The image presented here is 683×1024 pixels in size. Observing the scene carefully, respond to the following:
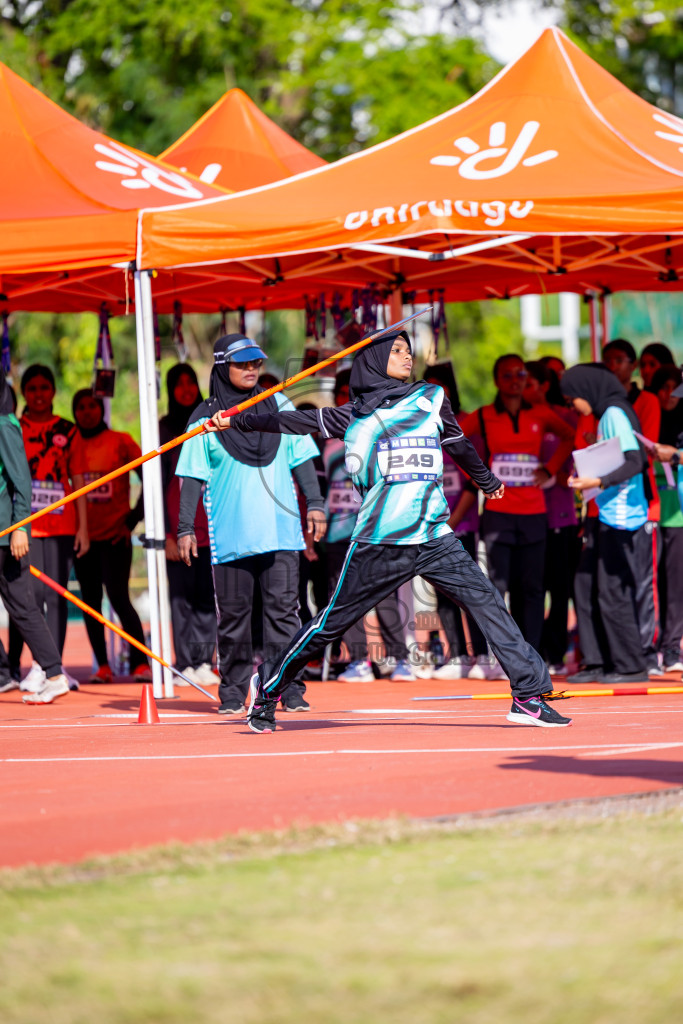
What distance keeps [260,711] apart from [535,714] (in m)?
1.37

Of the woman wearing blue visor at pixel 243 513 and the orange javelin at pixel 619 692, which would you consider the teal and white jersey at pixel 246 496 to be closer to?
the woman wearing blue visor at pixel 243 513

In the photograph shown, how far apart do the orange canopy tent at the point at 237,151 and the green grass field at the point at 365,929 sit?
1019 centimetres

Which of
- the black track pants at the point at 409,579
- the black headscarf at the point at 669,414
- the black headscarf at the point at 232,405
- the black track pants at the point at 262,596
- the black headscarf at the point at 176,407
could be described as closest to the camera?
the black track pants at the point at 409,579

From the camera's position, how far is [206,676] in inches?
451

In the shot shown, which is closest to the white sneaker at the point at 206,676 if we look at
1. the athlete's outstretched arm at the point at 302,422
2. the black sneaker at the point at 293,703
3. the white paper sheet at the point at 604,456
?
the black sneaker at the point at 293,703

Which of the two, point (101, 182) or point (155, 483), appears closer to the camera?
point (155, 483)

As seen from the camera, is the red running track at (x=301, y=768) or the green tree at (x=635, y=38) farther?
the green tree at (x=635, y=38)

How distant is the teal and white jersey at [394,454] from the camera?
7.31 m

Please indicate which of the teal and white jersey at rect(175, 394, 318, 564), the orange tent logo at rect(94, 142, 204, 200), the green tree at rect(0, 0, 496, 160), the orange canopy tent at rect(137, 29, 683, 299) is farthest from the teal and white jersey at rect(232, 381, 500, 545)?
the green tree at rect(0, 0, 496, 160)

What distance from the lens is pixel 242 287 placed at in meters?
13.6

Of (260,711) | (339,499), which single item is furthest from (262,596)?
(339,499)

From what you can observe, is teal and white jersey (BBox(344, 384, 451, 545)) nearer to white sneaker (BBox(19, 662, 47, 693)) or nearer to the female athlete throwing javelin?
the female athlete throwing javelin

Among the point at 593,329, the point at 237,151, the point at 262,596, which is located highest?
the point at 237,151

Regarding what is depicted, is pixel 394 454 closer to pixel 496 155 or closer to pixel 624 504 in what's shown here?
pixel 624 504
